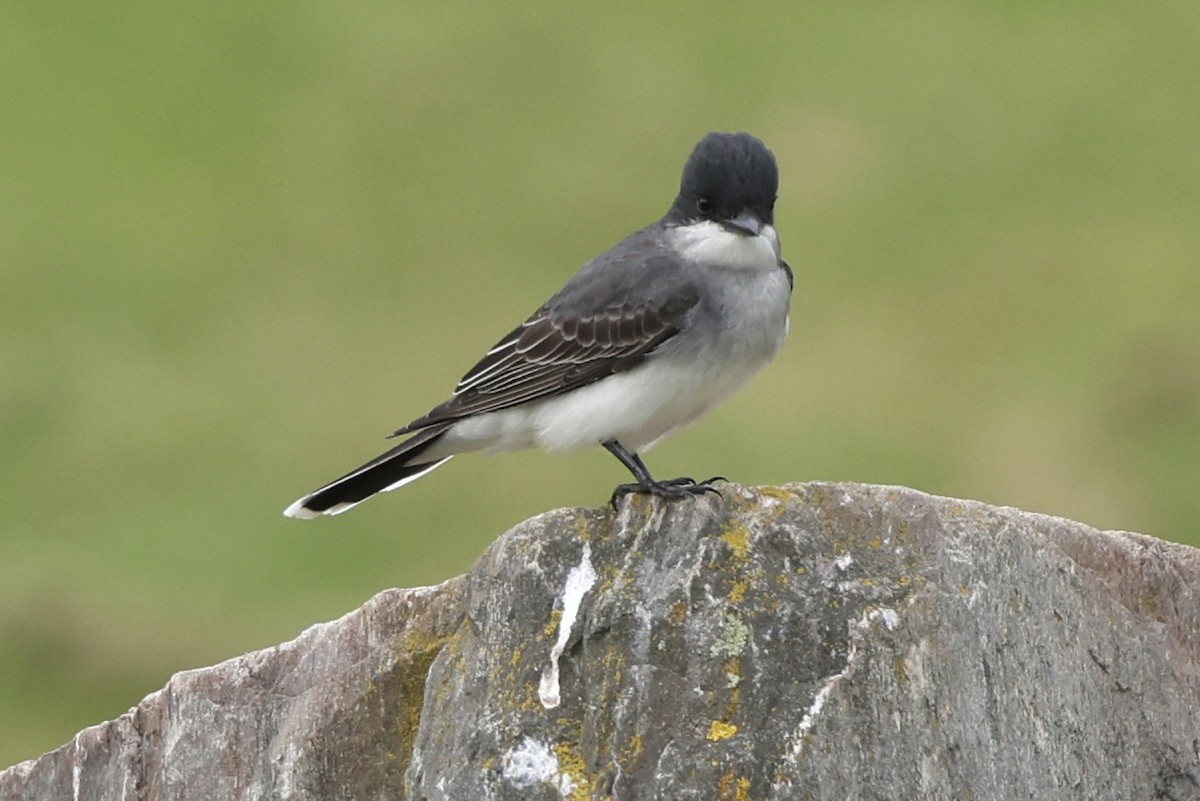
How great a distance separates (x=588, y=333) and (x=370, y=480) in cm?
136

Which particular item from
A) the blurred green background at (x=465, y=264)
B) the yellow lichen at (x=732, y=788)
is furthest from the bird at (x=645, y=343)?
the blurred green background at (x=465, y=264)

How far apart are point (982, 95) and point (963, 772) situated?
20337 millimetres

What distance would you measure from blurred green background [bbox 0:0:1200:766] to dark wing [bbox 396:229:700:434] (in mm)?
7375

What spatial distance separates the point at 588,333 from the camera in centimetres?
1213

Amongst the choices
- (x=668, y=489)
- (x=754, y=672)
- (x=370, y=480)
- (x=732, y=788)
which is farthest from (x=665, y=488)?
(x=370, y=480)

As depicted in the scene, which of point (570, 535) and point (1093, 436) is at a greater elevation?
point (1093, 436)

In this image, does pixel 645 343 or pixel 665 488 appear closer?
pixel 665 488

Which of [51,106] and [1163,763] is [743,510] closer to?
[1163,763]

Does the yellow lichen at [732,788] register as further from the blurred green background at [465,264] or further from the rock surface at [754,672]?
the blurred green background at [465,264]

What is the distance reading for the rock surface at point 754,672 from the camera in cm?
888

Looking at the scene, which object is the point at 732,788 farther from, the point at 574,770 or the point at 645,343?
the point at 645,343

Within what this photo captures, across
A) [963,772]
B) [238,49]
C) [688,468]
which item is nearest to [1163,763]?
[963,772]

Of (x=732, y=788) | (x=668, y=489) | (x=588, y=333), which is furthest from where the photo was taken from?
(x=588, y=333)

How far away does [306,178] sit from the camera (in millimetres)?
27500
